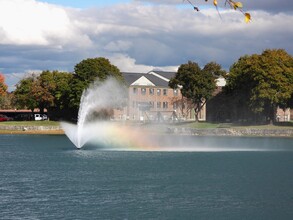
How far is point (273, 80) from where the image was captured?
11119 centimetres

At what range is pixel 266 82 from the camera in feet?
366

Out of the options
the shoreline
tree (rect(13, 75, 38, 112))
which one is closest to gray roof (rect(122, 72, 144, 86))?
tree (rect(13, 75, 38, 112))

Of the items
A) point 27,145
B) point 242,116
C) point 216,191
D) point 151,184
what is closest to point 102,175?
point 151,184

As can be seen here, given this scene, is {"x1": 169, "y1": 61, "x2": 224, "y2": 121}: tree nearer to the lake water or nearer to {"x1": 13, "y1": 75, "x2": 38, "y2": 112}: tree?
{"x1": 13, "y1": 75, "x2": 38, "y2": 112}: tree

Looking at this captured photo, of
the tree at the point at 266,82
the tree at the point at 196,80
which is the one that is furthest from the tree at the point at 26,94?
the tree at the point at 266,82

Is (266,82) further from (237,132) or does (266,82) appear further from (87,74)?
(87,74)

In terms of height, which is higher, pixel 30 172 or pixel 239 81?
pixel 239 81

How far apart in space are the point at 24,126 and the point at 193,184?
80648mm

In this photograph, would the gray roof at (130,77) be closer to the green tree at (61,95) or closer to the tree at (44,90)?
the green tree at (61,95)

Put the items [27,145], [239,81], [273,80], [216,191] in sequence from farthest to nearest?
[239,81]
[273,80]
[27,145]
[216,191]

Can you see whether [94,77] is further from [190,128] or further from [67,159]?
[67,159]

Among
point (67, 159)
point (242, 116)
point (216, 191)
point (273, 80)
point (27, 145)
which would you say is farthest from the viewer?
point (242, 116)

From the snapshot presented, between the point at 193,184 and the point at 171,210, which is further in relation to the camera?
the point at 193,184

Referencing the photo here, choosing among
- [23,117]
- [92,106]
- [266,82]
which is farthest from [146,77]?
[92,106]
